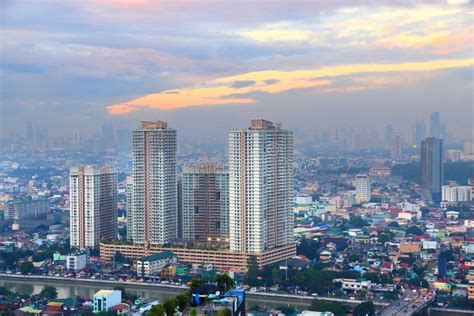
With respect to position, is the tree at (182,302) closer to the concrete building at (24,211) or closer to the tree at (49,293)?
the tree at (49,293)

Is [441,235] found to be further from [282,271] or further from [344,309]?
[344,309]

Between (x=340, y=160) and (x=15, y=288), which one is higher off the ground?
(x=340, y=160)

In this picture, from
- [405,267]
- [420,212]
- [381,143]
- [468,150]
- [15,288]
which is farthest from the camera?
[381,143]

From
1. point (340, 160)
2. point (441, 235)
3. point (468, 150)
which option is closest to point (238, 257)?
point (441, 235)

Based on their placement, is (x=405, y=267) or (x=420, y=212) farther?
(x=420, y=212)

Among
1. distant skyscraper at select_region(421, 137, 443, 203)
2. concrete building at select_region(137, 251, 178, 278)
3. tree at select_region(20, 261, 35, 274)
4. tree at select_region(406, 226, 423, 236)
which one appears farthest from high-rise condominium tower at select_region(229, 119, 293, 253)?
distant skyscraper at select_region(421, 137, 443, 203)

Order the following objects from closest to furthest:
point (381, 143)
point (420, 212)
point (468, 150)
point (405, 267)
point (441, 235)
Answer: point (405, 267), point (441, 235), point (420, 212), point (468, 150), point (381, 143)

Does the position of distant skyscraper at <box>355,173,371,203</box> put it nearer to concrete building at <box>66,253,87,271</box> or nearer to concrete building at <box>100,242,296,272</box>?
concrete building at <box>100,242,296,272</box>
